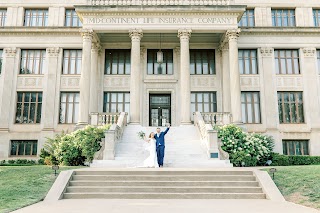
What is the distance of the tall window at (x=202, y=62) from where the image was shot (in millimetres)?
28161

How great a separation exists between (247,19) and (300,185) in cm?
2120

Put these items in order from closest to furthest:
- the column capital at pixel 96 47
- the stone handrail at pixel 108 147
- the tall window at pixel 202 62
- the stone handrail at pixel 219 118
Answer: the stone handrail at pixel 108 147, the stone handrail at pixel 219 118, the column capital at pixel 96 47, the tall window at pixel 202 62

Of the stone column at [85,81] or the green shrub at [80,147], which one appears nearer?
the green shrub at [80,147]

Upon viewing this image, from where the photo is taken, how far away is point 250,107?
27391 millimetres

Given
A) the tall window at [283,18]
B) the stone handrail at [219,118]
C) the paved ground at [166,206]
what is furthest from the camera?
the tall window at [283,18]

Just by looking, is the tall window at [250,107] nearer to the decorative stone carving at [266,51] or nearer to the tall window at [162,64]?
the decorative stone carving at [266,51]

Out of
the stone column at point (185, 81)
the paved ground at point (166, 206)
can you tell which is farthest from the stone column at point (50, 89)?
the paved ground at point (166, 206)

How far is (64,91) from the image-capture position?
90.2 ft

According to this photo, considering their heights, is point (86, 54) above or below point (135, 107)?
above

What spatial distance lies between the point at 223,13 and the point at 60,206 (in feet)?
66.4

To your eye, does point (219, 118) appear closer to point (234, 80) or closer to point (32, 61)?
point (234, 80)

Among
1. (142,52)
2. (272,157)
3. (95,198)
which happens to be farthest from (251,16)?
(95,198)

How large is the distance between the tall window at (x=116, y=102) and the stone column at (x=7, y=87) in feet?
27.2

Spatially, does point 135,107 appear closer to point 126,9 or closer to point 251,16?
point 126,9
